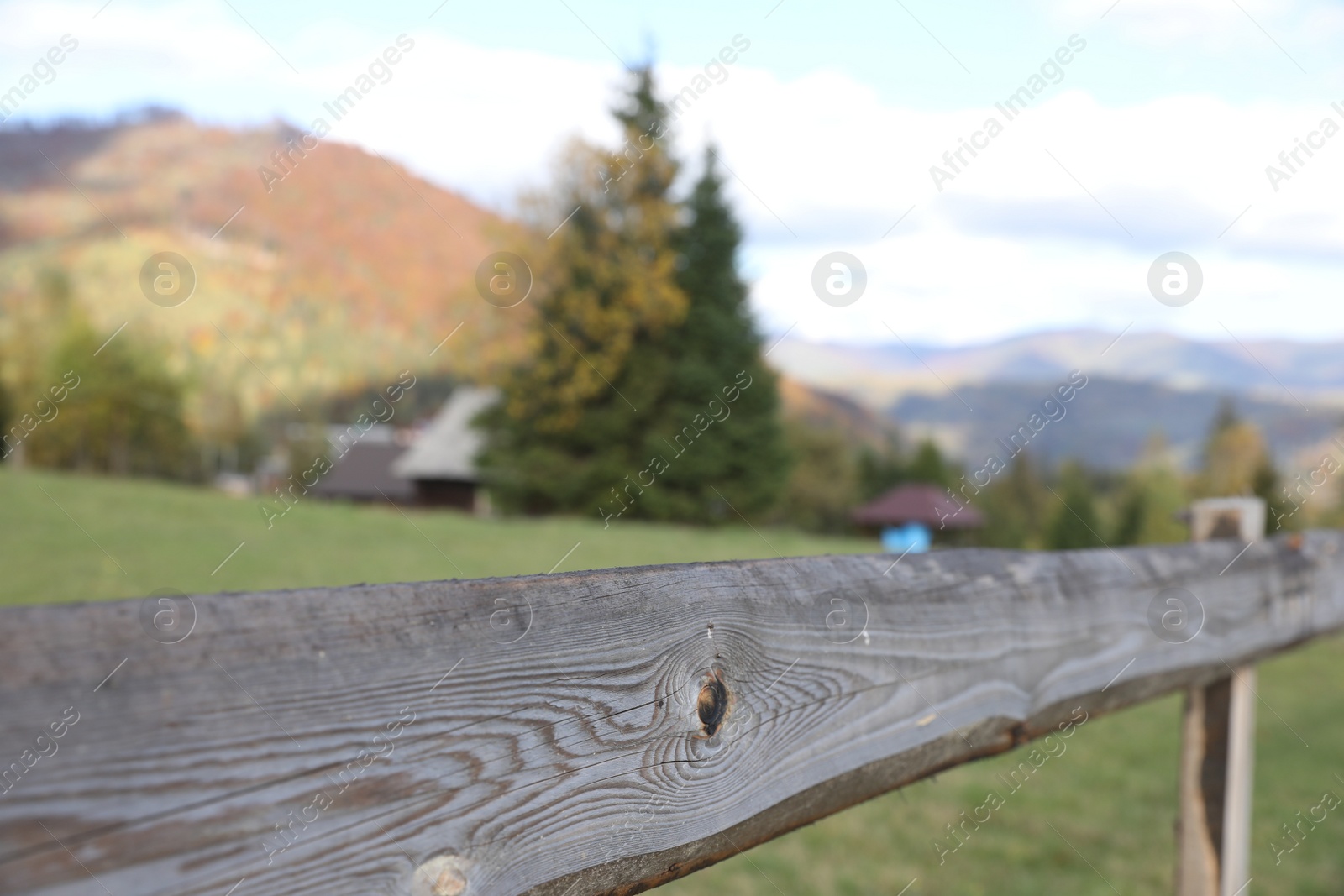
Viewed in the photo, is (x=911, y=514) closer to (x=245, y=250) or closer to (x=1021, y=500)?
(x=1021, y=500)

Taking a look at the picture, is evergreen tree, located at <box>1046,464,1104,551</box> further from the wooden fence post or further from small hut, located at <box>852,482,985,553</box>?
the wooden fence post

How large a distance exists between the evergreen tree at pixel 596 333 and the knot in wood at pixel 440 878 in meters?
20.2

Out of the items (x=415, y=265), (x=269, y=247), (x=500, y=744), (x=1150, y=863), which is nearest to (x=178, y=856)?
(x=500, y=744)

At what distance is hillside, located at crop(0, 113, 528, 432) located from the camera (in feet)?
255

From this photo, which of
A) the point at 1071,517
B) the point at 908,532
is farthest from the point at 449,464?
the point at 1071,517

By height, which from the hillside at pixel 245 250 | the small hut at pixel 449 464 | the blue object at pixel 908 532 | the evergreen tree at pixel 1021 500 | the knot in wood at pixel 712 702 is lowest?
the knot in wood at pixel 712 702

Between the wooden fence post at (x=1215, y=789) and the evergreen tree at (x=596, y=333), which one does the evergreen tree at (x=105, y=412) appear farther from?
the wooden fence post at (x=1215, y=789)

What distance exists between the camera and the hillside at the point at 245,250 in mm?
77750

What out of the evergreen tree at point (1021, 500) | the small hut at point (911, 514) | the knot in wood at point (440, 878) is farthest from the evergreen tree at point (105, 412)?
the evergreen tree at point (1021, 500)

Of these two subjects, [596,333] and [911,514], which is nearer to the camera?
[596,333]

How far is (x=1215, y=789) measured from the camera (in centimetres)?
222

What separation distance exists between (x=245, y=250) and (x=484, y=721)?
464 ft

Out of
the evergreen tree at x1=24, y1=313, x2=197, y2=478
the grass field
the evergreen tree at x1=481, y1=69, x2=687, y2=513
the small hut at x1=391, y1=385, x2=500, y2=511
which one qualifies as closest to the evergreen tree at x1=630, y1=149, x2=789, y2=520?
the evergreen tree at x1=481, y1=69, x2=687, y2=513

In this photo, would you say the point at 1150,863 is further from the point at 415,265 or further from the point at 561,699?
the point at 415,265
